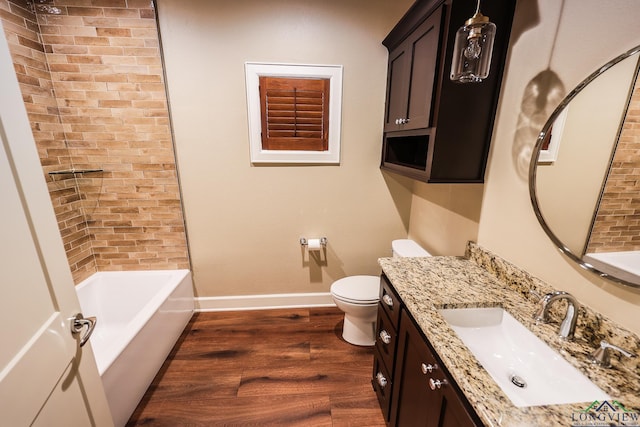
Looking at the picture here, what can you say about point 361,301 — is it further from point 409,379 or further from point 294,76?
point 294,76

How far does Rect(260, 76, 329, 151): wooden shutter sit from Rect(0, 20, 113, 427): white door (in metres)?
1.45

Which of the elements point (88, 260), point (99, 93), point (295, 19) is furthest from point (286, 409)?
point (295, 19)

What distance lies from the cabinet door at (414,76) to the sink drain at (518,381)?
114cm

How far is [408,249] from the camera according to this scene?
203cm

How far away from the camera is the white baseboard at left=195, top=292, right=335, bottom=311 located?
7.84 feet

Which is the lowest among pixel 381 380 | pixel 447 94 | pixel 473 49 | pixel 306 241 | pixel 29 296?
pixel 381 380

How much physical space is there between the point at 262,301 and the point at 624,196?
7.83ft

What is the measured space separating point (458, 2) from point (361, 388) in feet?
7.14

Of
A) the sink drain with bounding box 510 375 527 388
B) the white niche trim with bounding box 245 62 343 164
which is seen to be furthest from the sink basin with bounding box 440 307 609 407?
the white niche trim with bounding box 245 62 343 164

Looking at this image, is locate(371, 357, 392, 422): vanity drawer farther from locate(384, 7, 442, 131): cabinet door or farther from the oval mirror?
locate(384, 7, 442, 131): cabinet door

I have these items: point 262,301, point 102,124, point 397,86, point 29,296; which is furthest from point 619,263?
point 102,124

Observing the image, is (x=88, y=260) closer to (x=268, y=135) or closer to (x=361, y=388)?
(x=268, y=135)

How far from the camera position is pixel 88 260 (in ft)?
6.88

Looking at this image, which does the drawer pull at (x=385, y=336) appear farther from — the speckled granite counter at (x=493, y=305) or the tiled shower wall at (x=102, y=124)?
the tiled shower wall at (x=102, y=124)
